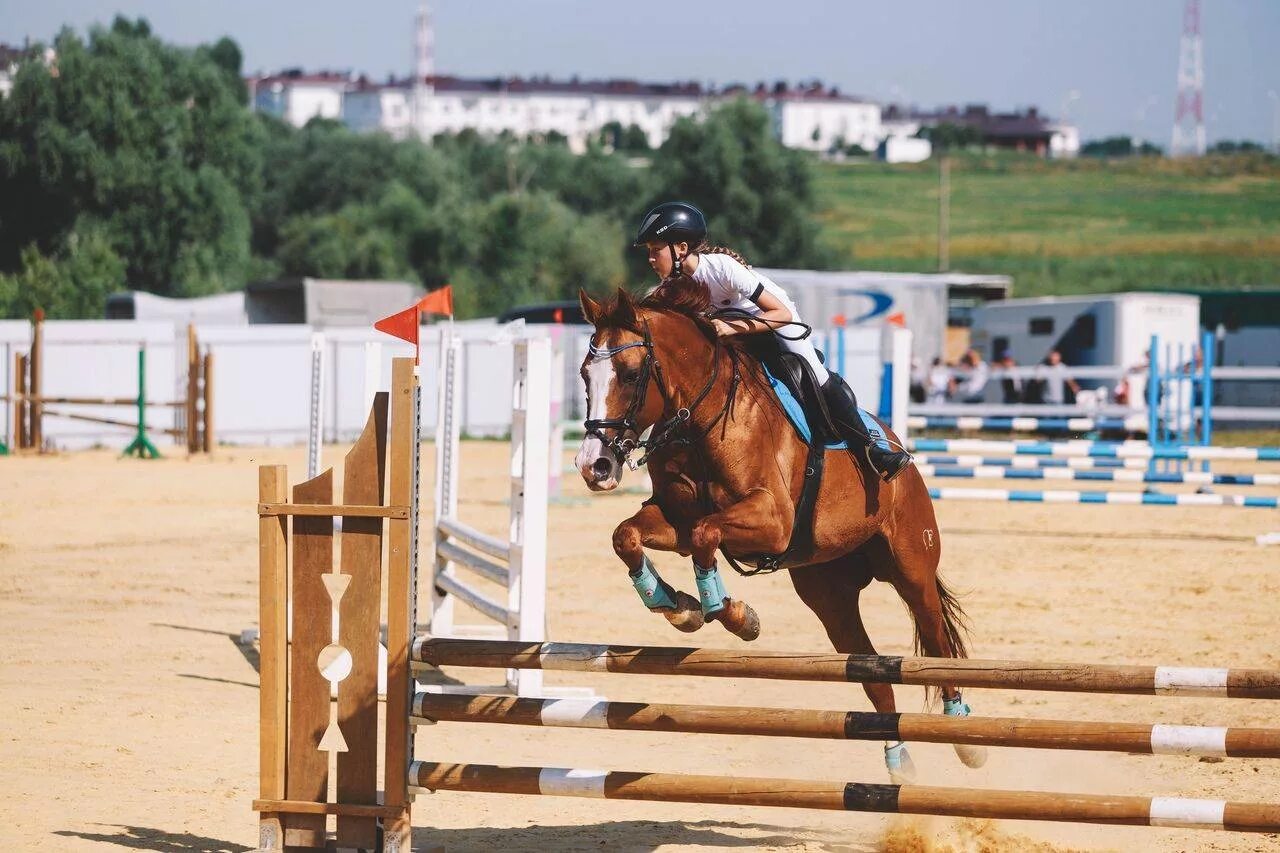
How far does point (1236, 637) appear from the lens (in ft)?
30.6

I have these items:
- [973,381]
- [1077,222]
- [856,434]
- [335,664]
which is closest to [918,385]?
[973,381]

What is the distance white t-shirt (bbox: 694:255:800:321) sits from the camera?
5.59m

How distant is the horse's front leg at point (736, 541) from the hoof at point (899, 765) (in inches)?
Result: 42.6

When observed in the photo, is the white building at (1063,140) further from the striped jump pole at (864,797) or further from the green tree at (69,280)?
the striped jump pole at (864,797)

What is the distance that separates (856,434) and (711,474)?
0.86 m

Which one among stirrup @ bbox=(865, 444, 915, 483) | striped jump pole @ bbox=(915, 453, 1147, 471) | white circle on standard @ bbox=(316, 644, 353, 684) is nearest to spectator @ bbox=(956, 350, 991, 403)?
striped jump pole @ bbox=(915, 453, 1147, 471)

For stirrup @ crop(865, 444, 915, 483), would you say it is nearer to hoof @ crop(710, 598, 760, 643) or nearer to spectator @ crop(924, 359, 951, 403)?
hoof @ crop(710, 598, 760, 643)

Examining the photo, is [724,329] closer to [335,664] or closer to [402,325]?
[402,325]

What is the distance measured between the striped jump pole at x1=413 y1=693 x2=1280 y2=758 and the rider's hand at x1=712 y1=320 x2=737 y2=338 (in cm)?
155

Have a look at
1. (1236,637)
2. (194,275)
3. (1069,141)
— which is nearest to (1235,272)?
(194,275)

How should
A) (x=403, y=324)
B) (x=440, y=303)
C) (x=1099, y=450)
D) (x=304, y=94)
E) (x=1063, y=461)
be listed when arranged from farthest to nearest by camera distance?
(x=304, y=94)
(x=1063, y=461)
(x=1099, y=450)
(x=440, y=303)
(x=403, y=324)

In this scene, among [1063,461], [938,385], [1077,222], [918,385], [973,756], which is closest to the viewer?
[973,756]

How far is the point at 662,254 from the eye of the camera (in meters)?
5.50

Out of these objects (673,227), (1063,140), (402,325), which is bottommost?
(402,325)
